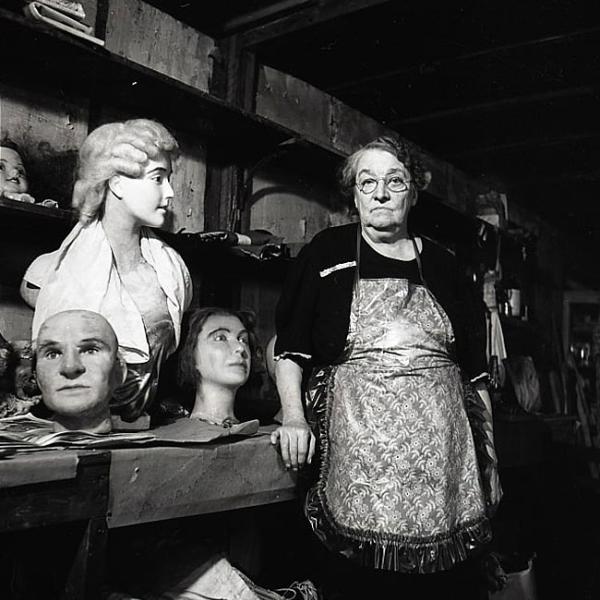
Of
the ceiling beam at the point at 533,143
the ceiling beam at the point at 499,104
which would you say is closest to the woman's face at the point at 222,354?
the ceiling beam at the point at 499,104

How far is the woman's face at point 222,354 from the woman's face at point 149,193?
1.20ft

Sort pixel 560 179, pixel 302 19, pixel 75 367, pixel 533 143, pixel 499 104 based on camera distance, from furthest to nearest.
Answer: pixel 560 179, pixel 533 143, pixel 499 104, pixel 302 19, pixel 75 367

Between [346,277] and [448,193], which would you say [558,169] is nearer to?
[448,193]

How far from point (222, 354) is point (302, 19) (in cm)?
137

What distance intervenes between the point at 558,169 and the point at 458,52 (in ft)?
6.39

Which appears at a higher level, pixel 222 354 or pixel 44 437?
pixel 222 354

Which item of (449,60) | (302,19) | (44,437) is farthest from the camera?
(449,60)

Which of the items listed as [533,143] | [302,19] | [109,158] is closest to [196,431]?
[109,158]

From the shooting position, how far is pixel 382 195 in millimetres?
1959

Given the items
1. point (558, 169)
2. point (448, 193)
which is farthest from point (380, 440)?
point (558, 169)

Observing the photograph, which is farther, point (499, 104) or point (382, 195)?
point (499, 104)

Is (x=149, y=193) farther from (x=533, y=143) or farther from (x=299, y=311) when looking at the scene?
(x=533, y=143)

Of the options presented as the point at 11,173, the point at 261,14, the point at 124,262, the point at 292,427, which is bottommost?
the point at 292,427

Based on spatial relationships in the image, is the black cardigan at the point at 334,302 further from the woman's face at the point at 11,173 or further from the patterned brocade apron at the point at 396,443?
the woman's face at the point at 11,173
